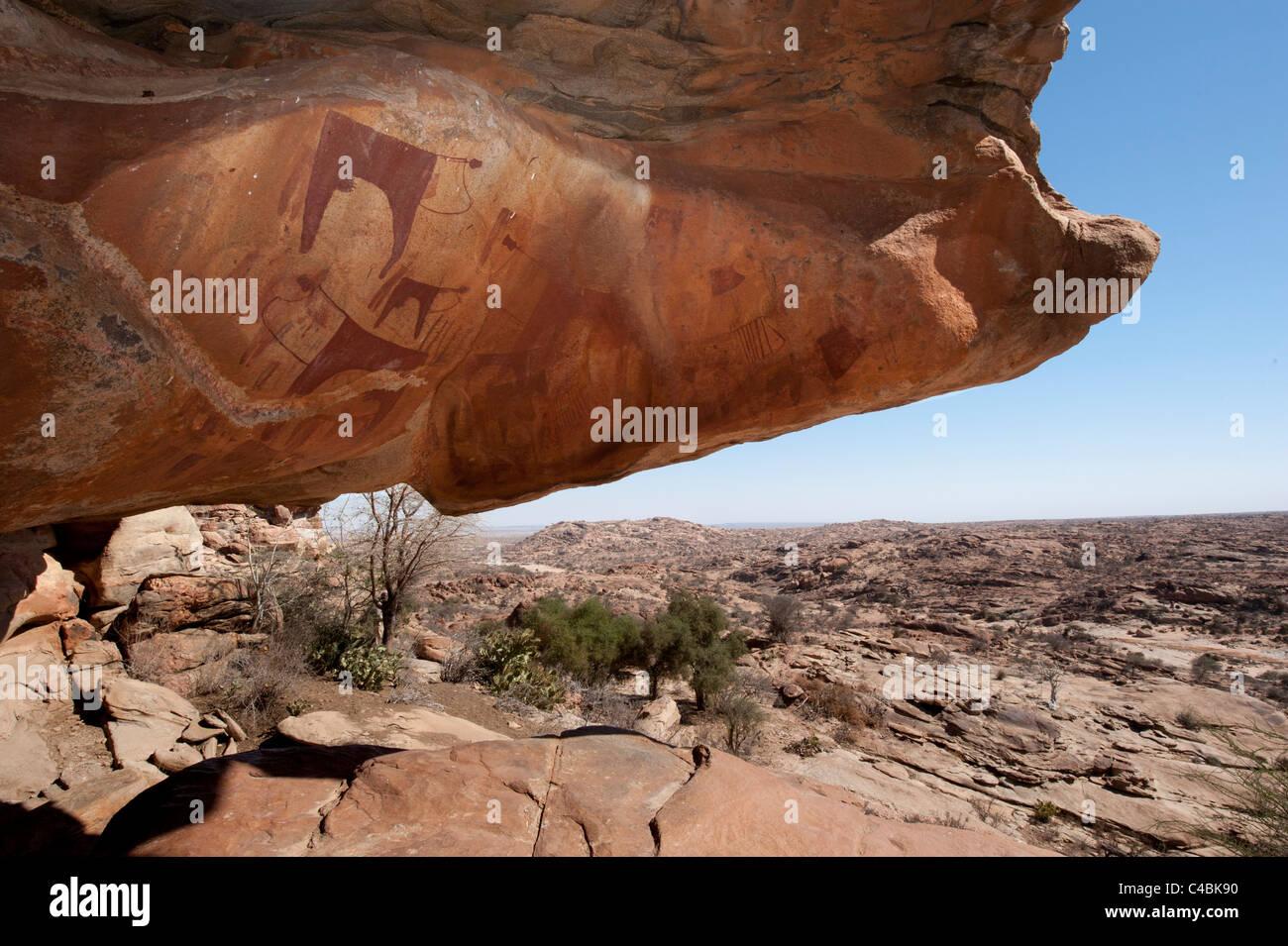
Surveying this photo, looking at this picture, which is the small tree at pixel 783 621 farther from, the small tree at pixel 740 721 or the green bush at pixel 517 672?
the green bush at pixel 517 672

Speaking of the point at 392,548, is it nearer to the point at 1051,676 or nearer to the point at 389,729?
the point at 389,729

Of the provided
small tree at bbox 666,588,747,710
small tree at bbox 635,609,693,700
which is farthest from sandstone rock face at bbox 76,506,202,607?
small tree at bbox 666,588,747,710

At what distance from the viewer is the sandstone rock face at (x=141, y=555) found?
9.98 meters

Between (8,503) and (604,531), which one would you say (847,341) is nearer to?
(8,503)

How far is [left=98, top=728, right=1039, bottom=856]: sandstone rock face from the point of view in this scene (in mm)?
3447

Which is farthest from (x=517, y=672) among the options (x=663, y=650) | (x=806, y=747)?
(x=806, y=747)

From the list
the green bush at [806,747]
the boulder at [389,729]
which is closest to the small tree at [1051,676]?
the green bush at [806,747]

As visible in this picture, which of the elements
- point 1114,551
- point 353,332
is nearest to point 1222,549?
point 1114,551

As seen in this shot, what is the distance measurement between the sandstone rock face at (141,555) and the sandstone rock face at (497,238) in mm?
7641

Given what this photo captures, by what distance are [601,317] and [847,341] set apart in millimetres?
1588

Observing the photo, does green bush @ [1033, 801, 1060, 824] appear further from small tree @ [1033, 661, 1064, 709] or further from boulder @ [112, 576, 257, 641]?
boulder @ [112, 576, 257, 641]

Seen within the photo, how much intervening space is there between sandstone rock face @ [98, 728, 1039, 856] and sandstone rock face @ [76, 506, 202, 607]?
7.49 metres

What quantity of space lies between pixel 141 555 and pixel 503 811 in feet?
32.9

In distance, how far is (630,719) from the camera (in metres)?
13.5
